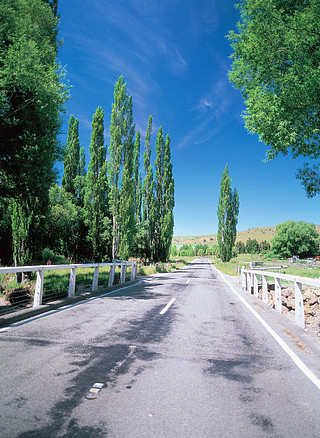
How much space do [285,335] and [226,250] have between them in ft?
165

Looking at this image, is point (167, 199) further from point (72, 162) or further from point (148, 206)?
point (72, 162)

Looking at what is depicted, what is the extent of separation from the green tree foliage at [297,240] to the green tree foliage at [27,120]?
281 ft

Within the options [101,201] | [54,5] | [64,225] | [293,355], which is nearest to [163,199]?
[101,201]

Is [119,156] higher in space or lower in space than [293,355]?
higher

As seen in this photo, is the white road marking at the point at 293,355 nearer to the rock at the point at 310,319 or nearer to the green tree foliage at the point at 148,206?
the rock at the point at 310,319

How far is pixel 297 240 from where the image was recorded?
268 feet

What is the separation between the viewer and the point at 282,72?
11.0 m

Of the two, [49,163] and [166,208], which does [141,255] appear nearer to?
[166,208]

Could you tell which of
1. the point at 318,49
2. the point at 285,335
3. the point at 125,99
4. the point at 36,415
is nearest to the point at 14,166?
the point at 36,415

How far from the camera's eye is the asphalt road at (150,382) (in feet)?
7.50

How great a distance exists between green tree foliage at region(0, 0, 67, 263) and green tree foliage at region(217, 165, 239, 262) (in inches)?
1834

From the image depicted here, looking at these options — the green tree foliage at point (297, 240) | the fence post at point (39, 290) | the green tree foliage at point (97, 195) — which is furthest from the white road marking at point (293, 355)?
the green tree foliage at point (297, 240)

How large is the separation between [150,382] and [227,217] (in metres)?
53.1

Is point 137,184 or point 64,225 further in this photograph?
point 137,184
